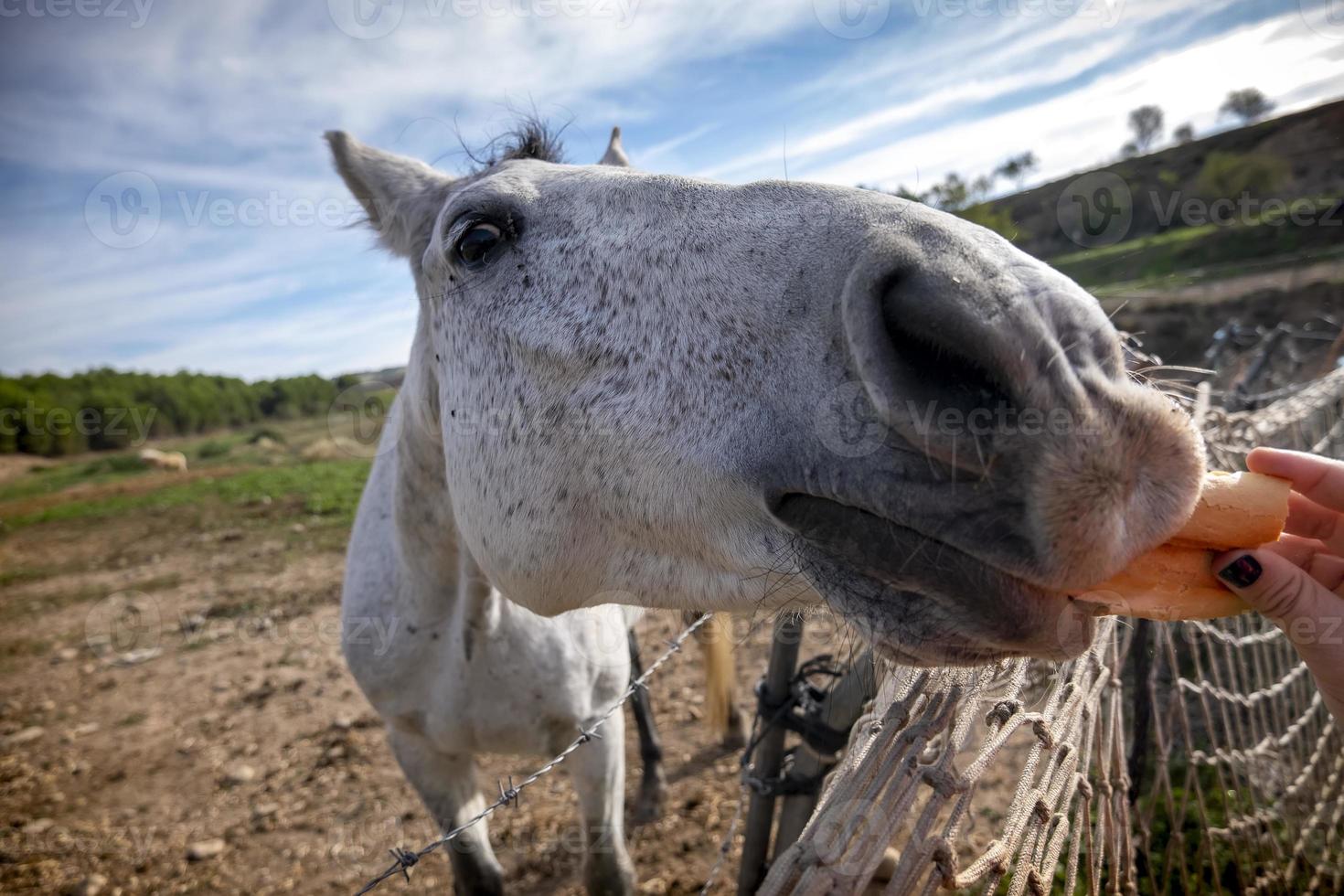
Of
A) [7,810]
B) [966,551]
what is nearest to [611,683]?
[966,551]

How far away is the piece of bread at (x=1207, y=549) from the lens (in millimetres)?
1122

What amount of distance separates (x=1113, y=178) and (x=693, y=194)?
4777 cm

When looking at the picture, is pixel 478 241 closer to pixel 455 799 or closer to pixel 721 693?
pixel 455 799

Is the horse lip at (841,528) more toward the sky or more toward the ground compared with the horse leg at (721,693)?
more toward the sky

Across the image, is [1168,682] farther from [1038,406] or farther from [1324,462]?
[1038,406]

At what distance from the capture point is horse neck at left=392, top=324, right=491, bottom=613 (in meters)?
2.16

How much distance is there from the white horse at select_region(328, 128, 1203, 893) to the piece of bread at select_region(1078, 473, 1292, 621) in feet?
0.63

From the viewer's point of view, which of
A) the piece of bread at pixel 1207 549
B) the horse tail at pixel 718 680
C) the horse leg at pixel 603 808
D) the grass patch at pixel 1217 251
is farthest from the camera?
the grass patch at pixel 1217 251

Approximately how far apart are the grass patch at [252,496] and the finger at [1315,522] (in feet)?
47.8

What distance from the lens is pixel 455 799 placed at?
3.03 meters

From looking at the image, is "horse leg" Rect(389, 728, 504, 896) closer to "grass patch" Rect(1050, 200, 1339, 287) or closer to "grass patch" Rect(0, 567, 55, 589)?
"grass patch" Rect(0, 567, 55, 589)

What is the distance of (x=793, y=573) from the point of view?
116 cm

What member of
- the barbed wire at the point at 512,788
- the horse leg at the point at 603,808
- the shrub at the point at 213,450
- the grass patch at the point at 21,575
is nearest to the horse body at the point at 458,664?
the horse leg at the point at 603,808

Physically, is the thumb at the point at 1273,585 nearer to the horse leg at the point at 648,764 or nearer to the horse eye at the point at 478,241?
the horse eye at the point at 478,241
